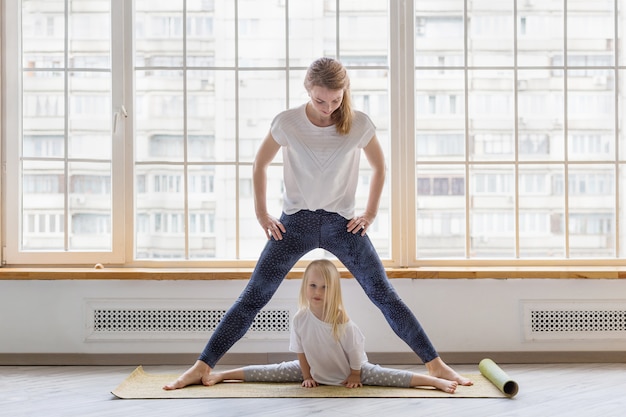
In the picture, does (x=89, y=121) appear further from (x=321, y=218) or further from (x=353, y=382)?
(x=353, y=382)

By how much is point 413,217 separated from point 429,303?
1.47ft

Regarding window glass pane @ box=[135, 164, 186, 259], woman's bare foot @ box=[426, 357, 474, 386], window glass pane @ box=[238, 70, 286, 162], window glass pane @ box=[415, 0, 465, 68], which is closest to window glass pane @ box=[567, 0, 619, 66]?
window glass pane @ box=[415, 0, 465, 68]

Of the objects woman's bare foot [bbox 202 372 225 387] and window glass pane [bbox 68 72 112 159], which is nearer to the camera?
woman's bare foot [bbox 202 372 225 387]

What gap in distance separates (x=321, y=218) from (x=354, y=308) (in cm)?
63

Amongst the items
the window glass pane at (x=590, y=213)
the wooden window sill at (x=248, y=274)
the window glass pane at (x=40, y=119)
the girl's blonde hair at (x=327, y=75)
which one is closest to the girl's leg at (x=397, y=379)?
the wooden window sill at (x=248, y=274)

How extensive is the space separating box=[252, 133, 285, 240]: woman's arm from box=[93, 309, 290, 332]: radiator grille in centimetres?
58

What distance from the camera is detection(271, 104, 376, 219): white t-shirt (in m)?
2.88

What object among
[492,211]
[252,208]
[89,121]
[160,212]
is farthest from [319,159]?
[492,211]

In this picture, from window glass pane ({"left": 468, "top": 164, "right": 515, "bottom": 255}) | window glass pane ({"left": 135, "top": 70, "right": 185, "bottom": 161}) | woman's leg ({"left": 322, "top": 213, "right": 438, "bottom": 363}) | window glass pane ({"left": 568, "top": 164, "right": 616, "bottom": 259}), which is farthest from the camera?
window glass pane ({"left": 568, "top": 164, "right": 616, "bottom": 259})

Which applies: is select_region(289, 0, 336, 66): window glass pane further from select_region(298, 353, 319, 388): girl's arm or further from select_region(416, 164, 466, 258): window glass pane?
select_region(416, 164, 466, 258): window glass pane

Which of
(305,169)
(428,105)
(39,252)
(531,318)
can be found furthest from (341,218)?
(428,105)

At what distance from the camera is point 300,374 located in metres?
2.88

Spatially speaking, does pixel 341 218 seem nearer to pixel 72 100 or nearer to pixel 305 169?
pixel 305 169

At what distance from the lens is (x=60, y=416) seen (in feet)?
7.72
